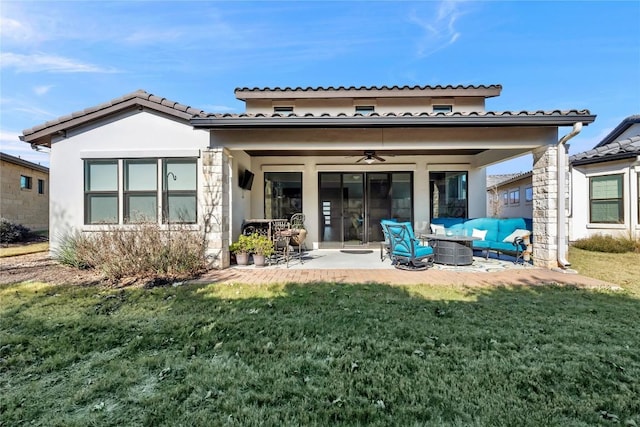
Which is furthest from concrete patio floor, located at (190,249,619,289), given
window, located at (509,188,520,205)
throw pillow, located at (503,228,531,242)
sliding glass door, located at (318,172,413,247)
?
window, located at (509,188,520,205)

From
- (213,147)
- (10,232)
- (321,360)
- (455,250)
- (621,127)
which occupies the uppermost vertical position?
(621,127)

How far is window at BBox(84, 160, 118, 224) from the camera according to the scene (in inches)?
288

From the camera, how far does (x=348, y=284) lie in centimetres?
551

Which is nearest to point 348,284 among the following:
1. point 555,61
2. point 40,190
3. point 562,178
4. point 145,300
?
point 145,300

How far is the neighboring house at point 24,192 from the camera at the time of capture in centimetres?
1502

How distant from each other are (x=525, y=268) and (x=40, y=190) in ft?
81.2

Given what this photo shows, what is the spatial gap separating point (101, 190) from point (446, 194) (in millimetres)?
10686

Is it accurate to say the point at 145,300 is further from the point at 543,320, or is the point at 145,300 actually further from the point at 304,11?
the point at 304,11

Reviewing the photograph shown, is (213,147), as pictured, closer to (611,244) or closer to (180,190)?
(180,190)

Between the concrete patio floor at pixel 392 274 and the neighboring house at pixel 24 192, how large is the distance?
16.2m

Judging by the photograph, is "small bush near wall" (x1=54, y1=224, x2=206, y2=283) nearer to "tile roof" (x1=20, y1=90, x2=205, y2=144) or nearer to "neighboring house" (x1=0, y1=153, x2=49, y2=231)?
"tile roof" (x1=20, y1=90, x2=205, y2=144)

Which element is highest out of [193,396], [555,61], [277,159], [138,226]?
[555,61]

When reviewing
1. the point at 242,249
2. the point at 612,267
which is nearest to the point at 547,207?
the point at 612,267

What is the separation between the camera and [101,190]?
24.0 ft
